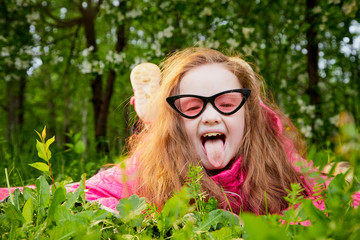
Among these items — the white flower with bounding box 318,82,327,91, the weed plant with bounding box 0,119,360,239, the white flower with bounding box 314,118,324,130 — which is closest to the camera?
the weed plant with bounding box 0,119,360,239

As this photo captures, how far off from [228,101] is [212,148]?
27cm

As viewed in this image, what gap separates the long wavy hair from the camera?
1.79 metres

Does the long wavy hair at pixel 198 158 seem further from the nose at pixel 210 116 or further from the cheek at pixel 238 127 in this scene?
the nose at pixel 210 116

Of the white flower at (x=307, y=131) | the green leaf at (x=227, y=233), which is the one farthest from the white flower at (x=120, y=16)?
the green leaf at (x=227, y=233)

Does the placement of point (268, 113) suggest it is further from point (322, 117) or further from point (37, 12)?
point (37, 12)

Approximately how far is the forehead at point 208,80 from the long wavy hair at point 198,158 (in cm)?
5

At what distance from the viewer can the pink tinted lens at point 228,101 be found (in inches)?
74.3

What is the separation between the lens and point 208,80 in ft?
6.27

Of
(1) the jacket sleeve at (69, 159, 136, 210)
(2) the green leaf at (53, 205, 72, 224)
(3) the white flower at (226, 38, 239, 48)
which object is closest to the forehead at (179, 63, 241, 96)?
(1) the jacket sleeve at (69, 159, 136, 210)

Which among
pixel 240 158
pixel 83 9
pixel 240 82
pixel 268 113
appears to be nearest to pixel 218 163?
pixel 240 158

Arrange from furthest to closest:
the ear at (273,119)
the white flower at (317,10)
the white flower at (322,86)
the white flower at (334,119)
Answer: the white flower at (322,86) < the white flower at (334,119) < the white flower at (317,10) < the ear at (273,119)

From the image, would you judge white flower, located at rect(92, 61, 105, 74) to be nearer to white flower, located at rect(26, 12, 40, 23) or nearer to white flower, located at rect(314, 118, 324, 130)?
white flower, located at rect(26, 12, 40, 23)

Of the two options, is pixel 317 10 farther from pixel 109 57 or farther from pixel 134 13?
→ pixel 109 57

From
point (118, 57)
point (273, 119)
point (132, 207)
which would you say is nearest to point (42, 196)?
point (132, 207)
